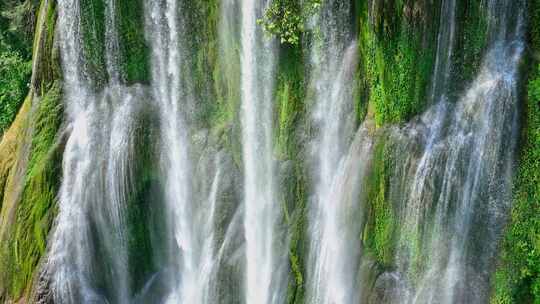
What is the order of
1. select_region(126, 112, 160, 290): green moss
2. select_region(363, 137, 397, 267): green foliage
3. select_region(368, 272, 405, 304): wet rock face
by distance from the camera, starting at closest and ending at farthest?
select_region(368, 272, 405, 304): wet rock face, select_region(363, 137, 397, 267): green foliage, select_region(126, 112, 160, 290): green moss

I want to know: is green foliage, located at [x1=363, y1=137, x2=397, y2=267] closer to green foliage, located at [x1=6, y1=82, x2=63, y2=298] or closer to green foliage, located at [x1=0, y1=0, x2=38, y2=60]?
green foliage, located at [x1=6, y1=82, x2=63, y2=298]

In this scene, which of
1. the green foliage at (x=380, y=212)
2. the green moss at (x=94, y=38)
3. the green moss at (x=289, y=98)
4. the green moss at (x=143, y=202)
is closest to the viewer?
the green foliage at (x=380, y=212)

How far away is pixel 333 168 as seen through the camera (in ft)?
53.0

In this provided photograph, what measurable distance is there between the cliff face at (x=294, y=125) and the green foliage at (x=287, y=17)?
42mm

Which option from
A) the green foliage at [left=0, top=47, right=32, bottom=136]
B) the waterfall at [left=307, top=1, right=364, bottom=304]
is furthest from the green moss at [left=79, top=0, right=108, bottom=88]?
the waterfall at [left=307, top=1, right=364, bottom=304]

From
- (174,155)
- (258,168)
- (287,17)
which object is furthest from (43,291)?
(287,17)

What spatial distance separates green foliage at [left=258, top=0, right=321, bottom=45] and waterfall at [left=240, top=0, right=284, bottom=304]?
1539 millimetres

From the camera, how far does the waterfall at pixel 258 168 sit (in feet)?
55.6

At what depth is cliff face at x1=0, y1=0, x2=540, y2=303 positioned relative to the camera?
13016 millimetres

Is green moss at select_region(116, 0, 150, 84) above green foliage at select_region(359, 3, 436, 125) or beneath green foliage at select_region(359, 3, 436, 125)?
above

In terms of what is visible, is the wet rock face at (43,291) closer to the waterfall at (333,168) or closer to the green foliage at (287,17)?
the waterfall at (333,168)

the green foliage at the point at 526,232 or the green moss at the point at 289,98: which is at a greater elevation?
the green moss at the point at 289,98

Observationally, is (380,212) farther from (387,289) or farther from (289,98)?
(289,98)

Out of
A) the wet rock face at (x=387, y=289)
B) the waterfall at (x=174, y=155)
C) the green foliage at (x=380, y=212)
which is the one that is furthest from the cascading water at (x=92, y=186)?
the wet rock face at (x=387, y=289)
